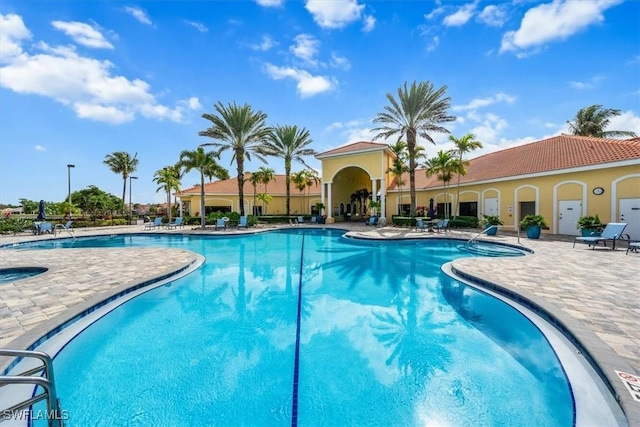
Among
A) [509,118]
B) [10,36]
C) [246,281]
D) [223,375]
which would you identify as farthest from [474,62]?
[10,36]

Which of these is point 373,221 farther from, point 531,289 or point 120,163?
point 120,163

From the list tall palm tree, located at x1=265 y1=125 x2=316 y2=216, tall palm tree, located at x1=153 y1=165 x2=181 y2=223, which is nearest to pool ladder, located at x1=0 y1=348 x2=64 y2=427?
tall palm tree, located at x1=265 y1=125 x2=316 y2=216

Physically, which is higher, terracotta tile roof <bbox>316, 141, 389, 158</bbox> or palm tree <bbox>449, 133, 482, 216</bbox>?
terracotta tile roof <bbox>316, 141, 389, 158</bbox>

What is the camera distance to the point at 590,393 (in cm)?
321

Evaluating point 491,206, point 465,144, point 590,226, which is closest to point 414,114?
point 465,144

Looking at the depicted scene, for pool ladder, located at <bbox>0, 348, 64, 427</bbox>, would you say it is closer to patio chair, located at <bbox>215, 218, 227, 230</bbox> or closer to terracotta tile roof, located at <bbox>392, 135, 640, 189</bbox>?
terracotta tile roof, located at <bbox>392, 135, 640, 189</bbox>

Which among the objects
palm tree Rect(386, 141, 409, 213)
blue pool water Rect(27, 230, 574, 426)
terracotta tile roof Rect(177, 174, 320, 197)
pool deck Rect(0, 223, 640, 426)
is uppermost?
palm tree Rect(386, 141, 409, 213)

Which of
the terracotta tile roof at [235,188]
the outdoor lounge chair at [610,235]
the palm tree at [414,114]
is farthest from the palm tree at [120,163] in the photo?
the outdoor lounge chair at [610,235]

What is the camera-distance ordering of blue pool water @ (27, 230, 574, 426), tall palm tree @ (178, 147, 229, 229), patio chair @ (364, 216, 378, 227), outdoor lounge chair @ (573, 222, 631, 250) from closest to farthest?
blue pool water @ (27, 230, 574, 426) → outdoor lounge chair @ (573, 222, 631, 250) → tall palm tree @ (178, 147, 229, 229) → patio chair @ (364, 216, 378, 227)

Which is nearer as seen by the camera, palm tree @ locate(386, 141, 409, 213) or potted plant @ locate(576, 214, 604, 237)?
potted plant @ locate(576, 214, 604, 237)

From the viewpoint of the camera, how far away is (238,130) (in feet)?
83.6

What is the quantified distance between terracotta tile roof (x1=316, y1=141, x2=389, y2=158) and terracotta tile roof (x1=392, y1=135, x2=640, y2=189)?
648 centimetres

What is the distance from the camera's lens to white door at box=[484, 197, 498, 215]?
21859 millimetres

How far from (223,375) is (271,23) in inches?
523
